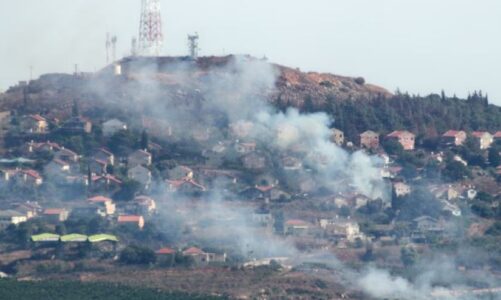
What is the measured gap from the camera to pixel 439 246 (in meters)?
70.5

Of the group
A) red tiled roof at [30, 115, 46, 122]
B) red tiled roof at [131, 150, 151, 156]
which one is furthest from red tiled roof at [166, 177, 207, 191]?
red tiled roof at [30, 115, 46, 122]

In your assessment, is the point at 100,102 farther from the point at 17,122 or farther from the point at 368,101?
the point at 368,101

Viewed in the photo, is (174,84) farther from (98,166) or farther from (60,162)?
(60,162)

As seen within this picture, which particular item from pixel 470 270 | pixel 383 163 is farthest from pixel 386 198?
pixel 470 270

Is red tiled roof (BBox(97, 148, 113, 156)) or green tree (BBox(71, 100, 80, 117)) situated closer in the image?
red tiled roof (BBox(97, 148, 113, 156))

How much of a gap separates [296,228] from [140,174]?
11.2 m

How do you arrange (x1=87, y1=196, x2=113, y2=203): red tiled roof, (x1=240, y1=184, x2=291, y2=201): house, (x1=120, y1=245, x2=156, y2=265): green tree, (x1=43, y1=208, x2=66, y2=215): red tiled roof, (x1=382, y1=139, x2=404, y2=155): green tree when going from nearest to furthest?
(x1=120, y1=245, x2=156, y2=265): green tree
(x1=43, y1=208, x2=66, y2=215): red tiled roof
(x1=87, y1=196, x2=113, y2=203): red tiled roof
(x1=240, y1=184, x2=291, y2=201): house
(x1=382, y1=139, x2=404, y2=155): green tree

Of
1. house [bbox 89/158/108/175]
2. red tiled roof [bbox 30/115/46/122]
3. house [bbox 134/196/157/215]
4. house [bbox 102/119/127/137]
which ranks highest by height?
red tiled roof [bbox 30/115/46/122]

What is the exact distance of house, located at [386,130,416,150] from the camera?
8962 cm

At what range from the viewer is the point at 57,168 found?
81750 millimetres

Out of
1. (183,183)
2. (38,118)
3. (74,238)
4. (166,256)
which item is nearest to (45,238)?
(74,238)

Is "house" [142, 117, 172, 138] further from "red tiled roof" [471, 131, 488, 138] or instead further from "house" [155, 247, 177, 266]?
"house" [155, 247, 177, 266]

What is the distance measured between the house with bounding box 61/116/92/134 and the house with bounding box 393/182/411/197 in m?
17.2

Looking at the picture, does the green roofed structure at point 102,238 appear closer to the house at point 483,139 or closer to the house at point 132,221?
the house at point 132,221
